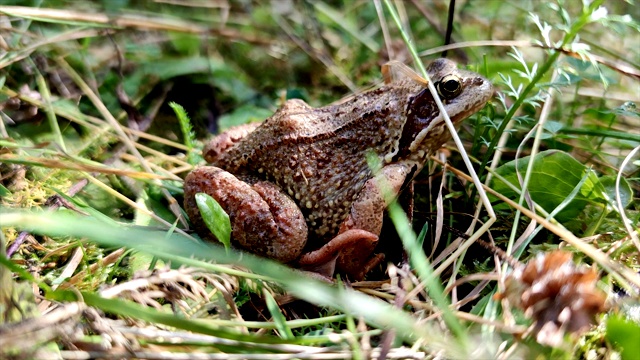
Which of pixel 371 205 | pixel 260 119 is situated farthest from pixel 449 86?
pixel 260 119

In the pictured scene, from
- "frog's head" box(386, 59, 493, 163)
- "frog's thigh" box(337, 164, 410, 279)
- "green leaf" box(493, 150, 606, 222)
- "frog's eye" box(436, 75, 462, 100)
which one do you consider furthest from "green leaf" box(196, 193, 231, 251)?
"green leaf" box(493, 150, 606, 222)

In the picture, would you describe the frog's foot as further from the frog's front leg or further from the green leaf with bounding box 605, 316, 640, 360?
the green leaf with bounding box 605, 316, 640, 360

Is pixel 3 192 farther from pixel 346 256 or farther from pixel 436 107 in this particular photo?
pixel 436 107

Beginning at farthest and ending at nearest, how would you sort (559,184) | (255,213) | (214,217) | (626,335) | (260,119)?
(260,119) < (559,184) < (255,213) < (214,217) < (626,335)

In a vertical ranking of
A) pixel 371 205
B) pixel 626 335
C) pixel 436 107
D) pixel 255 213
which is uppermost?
pixel 436 107

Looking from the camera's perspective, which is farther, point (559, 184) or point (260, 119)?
point (260, 119)
